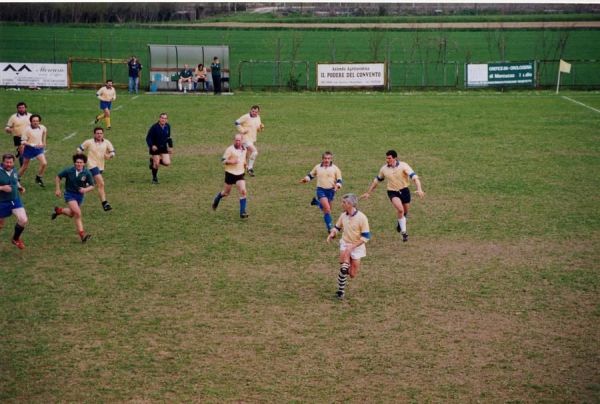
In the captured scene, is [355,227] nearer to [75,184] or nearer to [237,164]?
[237,164]

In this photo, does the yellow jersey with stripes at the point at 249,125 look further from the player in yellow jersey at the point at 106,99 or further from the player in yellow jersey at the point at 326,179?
the player in yellow jersey at the point at 106,99

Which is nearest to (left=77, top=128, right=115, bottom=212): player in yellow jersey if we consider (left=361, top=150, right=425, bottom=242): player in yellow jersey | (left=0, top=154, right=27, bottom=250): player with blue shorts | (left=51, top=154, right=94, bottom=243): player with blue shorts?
(left=51, top=154, right=94, bottom=243): player with blue shorts

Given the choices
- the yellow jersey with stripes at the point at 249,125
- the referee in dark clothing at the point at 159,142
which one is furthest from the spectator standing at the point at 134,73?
the referee in dark clothing at the point at 159,142

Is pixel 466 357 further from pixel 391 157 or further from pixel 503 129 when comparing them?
pixel 503 129

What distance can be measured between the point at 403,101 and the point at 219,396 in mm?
40167

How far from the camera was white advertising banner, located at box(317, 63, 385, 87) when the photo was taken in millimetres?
55875

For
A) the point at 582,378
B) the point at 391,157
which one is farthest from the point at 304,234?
the point at 582,378

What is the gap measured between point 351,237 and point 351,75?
4112 cm

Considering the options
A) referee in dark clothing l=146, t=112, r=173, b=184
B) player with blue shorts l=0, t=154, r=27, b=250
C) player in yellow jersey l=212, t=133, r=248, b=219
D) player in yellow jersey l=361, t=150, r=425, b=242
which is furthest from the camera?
referee in dark clothing l=146, t=112, r=173, b=184

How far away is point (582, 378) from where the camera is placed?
12.8m

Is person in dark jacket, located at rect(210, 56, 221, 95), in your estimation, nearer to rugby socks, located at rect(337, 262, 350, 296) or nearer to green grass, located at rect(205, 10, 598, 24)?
green grass, located at rect(205, 10, 598, 24)

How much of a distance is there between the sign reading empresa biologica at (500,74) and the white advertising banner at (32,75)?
28648mm

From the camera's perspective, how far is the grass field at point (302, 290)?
12758 millimetres

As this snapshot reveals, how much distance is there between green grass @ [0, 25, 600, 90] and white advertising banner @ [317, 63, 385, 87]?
3.76 m
